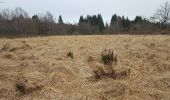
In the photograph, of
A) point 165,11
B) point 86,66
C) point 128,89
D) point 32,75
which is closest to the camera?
point 128,89

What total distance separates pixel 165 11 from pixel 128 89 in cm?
5515

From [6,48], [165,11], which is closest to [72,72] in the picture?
[6,48]

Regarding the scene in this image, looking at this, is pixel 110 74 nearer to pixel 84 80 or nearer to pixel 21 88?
pixel 84 80

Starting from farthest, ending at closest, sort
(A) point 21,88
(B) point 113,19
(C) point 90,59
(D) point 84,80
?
(B) point 113,19 < (C) point 90,59 < (D) point 84,80 < (A) point 21,88

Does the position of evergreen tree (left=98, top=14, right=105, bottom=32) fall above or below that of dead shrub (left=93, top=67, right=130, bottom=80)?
above

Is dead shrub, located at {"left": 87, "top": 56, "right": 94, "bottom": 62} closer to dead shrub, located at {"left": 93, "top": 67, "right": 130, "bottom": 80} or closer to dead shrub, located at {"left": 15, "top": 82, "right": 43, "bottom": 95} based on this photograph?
dead shrub, located at {"left": 93, "top": 67, "right": 130, "bottom": 80}

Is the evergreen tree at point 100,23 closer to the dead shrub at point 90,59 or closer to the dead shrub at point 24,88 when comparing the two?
the dead shrub at point 90,59

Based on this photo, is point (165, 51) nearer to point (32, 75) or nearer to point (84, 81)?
point (84, 81)

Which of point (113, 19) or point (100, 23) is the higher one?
point (113, 19)

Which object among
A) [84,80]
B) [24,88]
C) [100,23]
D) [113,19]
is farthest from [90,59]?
[113,19]

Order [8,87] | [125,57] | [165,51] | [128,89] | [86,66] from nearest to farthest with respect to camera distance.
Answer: [128,89] < [8,87] < [86,66] < [125,57] < [165,51]

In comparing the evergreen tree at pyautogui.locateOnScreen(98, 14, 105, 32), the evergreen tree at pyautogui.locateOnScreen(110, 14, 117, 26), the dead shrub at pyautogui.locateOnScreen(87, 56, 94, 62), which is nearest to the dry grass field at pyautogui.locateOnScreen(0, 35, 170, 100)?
the dead shrub at pyautogui.locateOnScreen(87, 56, 94, 62)

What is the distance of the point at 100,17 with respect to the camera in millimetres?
78125

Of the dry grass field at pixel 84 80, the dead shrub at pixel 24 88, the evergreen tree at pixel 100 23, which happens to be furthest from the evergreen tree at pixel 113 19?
the dead shrub at pixel 24 88
